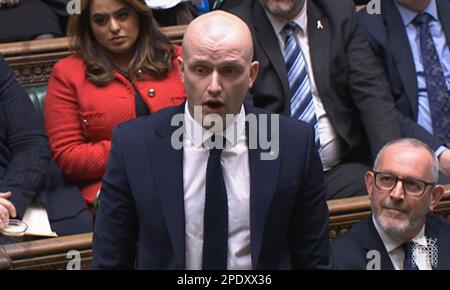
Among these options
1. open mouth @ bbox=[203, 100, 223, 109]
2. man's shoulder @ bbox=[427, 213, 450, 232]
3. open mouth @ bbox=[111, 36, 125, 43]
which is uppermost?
open mouth @ bbox=[111, 36, 125, 43]

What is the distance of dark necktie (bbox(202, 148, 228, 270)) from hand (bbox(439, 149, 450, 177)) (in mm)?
1594

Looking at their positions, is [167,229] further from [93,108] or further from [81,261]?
[93,108]

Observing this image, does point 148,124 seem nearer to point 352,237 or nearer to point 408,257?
point 352,237

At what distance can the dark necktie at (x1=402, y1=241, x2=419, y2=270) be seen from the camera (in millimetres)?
3123

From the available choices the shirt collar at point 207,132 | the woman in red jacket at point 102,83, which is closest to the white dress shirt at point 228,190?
the shirt collar at point 207,132

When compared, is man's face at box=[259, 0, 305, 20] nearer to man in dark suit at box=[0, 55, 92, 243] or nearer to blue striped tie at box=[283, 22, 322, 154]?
blue striped tie at box=[283, 22, 322, 154]

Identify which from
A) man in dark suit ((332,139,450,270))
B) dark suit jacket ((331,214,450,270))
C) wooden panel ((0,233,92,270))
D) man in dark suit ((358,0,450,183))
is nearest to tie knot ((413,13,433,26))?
man in dark suit ((358,0,450,183))

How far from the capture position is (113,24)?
3596 millimetres

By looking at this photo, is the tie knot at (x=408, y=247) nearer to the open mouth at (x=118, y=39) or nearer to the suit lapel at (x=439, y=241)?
the suit lapel at (x=439, y=241)

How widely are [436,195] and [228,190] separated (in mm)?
1060

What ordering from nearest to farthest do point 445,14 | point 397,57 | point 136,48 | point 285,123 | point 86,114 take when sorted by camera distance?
1. point 285,123
2. point 86,114
3. point 136,48
4. point 397,57
5. point 445,14

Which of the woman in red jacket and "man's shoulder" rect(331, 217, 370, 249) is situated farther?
the woman in red jacket

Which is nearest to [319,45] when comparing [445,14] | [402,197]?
[445,14]
